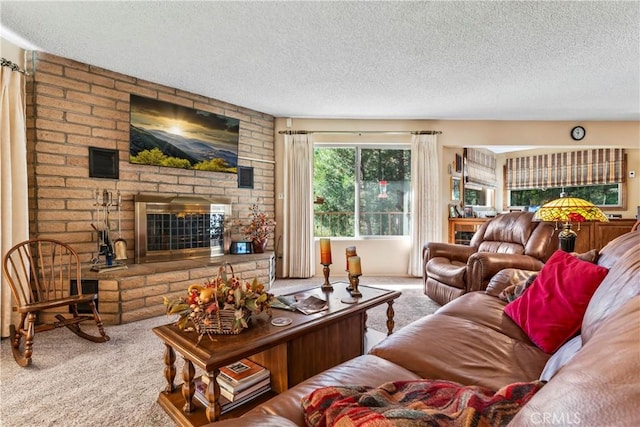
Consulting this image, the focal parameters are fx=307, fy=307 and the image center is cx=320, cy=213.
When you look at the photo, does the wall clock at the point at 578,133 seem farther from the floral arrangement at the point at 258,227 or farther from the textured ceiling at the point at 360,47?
the floral arrangement at the point at 258,227

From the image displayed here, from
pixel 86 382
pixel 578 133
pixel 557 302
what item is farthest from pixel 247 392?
pixel 578 133

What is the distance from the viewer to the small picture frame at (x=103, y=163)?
9.86 ft

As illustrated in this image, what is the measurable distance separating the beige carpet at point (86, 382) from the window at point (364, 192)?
7.59ft

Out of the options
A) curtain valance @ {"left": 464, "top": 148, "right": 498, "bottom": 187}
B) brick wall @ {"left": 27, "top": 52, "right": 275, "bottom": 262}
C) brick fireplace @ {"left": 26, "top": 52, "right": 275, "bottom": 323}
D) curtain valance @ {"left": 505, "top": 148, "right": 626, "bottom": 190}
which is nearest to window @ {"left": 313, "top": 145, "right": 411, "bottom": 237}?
curtain valance @ {"left": 464, "top": 148, "right": 498, "bottom": 187}

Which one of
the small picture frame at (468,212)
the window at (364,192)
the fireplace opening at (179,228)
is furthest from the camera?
the small picture frame at (468,212)

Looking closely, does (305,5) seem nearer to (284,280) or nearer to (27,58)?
(27,58)

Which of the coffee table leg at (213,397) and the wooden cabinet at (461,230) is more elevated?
the wooden cabinet at (461,230)

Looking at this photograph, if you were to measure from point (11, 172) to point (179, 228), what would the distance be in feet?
4.83

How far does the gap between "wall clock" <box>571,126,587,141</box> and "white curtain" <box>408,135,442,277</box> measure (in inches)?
85.2

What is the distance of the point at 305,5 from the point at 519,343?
233cm

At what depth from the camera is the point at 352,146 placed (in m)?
4.81

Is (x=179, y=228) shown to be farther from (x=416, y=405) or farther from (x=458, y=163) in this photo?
(x=458, y=163)

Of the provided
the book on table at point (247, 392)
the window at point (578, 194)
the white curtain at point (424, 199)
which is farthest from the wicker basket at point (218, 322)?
the window at point (578, 194)

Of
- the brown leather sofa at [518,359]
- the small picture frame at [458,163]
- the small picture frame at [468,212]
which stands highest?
the small picture frame at [458,163]
